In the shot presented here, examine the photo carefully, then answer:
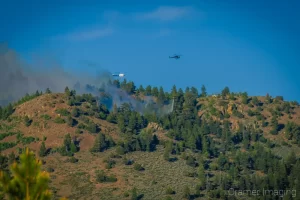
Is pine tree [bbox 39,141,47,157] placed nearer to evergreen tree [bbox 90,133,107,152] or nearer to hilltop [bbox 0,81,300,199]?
hilltop [bbox 0,81,300,199]

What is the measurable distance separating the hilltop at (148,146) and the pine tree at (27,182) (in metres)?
99.1

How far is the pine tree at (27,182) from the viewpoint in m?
26.1

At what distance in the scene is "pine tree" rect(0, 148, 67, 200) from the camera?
26.1 meters

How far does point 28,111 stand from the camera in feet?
585

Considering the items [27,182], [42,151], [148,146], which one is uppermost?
[148,146]

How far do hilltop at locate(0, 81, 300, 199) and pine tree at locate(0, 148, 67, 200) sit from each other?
325 feet

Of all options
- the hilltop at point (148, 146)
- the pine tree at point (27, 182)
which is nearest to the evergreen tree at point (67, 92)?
the hilltop at point (148, 146)

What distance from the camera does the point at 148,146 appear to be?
161 m

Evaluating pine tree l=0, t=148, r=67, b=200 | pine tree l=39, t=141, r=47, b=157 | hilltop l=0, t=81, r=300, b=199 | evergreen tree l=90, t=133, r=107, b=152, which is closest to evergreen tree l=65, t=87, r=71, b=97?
hilltop l=0, t=81, r=300, b=199

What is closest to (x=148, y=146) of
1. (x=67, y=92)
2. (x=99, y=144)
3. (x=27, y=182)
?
(x=99, y=144)

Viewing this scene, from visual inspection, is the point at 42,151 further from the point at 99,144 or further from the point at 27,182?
the point at 27,182

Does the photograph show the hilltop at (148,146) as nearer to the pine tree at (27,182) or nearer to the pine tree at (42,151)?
the pine tree at (42,151)

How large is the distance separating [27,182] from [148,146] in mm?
135477

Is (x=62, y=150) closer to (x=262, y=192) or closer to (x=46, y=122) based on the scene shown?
(x=46, y=122)
